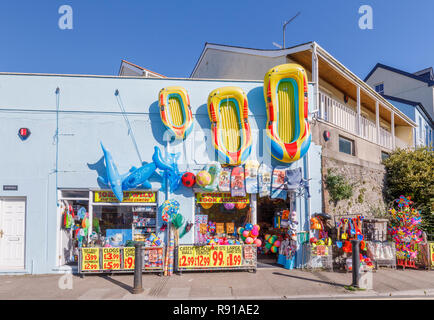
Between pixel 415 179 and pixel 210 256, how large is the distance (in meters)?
9.07

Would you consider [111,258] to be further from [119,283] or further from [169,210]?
[169,210]

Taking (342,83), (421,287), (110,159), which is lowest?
(421,287)

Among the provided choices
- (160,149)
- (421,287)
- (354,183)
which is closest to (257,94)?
(160,149)

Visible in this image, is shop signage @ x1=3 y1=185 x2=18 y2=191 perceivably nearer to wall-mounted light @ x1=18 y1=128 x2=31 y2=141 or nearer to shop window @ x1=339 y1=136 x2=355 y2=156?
wall-mounted light @ x1=18 y1=128 x2=31 y2=141

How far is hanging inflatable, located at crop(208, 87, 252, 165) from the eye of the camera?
8566mm

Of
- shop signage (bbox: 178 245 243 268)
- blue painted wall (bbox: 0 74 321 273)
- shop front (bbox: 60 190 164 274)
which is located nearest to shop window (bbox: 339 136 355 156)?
blue painted wall (bbox: 0 74 321 273)

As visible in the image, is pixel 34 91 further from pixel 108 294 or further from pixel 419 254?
pixel 419 254

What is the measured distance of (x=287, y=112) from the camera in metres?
8.78

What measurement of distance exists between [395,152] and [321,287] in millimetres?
9118

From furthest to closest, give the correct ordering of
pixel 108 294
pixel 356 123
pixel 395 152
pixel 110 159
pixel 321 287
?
pixel 395 152
pixel 356 123
pixel 110 159
pixel 321 287
pixel 108 294

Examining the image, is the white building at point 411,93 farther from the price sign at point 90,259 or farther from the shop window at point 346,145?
the price sign at point 90,259

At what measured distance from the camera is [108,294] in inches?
244

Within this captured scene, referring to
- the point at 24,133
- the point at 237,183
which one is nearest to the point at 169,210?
the point at 237,183

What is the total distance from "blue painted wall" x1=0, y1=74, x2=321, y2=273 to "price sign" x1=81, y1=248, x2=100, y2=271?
1.14 metres
